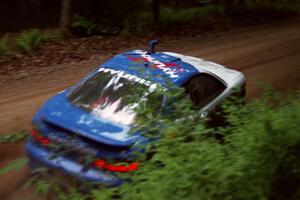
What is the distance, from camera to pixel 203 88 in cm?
656

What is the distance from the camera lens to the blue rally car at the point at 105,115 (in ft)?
Result: 16.5

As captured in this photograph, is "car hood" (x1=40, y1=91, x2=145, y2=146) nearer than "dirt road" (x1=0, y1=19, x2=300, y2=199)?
Yes

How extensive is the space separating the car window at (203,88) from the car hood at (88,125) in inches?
56.8

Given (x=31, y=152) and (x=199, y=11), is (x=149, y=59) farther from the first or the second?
(x=199, y=11)

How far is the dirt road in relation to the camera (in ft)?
32.0

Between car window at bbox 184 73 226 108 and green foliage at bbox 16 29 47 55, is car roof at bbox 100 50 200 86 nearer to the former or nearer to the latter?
car window at bbox 184 73 226 108

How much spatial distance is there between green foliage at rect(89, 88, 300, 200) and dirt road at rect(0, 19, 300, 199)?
2579mm

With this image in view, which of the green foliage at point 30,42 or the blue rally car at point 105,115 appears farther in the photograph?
the green foliage at point 30,42

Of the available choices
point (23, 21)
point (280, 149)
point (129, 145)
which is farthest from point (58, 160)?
point (23, 21)

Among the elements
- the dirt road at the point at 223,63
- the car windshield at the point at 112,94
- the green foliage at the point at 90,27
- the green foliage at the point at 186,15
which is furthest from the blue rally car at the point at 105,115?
the green foliage at the point at 186,15

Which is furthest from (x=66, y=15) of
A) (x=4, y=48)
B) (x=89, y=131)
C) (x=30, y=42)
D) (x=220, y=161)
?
(x=220, y=161)

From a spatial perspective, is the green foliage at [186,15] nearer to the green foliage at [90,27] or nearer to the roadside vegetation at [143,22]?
the roadside vegetation at [143,22]

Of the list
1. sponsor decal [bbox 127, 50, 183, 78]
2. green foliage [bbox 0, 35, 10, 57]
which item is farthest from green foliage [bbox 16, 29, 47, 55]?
sponsor decal [bbox 127, 50, 183, 78]

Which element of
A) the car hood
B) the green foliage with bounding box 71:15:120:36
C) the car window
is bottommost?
the green foliage with bounding box 71:15:120:36
